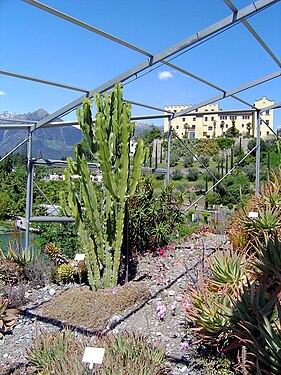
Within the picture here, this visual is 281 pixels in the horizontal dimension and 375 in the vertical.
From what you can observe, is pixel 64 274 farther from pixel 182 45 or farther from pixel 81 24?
pixel 182 45

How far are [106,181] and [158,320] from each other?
1.66 m

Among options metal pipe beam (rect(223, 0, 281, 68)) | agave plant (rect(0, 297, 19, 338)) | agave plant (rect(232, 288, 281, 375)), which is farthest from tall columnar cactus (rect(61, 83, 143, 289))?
agave plant (rect(232, 288, 281, 375))

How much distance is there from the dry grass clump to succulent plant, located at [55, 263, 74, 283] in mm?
596

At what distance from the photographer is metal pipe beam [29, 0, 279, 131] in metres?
3.86

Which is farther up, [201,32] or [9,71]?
[201,32]

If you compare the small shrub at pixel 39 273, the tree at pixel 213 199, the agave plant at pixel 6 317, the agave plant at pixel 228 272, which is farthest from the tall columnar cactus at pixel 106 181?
the tree at pixel 213 199

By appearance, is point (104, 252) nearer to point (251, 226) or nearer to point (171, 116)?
point (251, 226)

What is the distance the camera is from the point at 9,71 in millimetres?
4617

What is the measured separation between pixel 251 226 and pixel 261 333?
2.35 meters

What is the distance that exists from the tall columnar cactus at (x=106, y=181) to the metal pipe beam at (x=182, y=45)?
0.31m

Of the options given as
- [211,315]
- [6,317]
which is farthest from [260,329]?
[6,317]

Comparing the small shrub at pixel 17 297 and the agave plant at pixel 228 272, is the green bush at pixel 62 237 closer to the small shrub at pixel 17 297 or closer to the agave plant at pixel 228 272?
the small shrub at pixel 17 297

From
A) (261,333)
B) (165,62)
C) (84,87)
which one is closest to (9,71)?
(84,87)

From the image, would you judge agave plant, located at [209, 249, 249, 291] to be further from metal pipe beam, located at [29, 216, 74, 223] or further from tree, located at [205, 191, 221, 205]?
tree, located at [205, 191, 221, 205]
